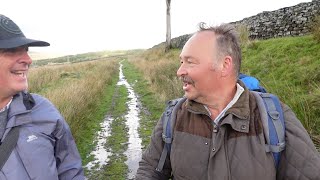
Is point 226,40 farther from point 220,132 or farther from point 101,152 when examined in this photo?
point 101,152

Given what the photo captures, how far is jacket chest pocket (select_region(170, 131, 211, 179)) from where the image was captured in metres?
1.94

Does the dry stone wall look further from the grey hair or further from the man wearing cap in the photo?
the man wearing cap

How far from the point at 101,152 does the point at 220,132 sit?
446 cm

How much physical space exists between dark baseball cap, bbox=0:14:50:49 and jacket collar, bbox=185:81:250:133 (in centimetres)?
110

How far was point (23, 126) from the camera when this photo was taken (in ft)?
6.82

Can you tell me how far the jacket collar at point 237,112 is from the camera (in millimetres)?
1898

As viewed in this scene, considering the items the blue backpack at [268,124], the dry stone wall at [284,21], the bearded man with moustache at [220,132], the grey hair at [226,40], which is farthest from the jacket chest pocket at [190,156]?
the dry stone wall at [284,21]

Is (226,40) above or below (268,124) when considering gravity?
above

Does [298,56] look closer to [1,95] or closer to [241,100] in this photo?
[241,100]

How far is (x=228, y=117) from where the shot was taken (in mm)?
1935

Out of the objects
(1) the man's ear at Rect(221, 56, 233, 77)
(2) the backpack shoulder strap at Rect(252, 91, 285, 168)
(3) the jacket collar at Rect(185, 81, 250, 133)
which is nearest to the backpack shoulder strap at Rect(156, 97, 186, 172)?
(3) the jacket collar at Rect(185, 81, 250, 133)

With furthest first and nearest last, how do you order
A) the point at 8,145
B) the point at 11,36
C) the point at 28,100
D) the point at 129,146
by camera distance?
the point at 129,146 < the point at 28,100 < the point at 11,36 < the point at 8,145

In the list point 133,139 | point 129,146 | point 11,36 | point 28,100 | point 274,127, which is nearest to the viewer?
point 274,127

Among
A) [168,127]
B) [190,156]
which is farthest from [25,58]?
[190,156]
